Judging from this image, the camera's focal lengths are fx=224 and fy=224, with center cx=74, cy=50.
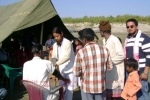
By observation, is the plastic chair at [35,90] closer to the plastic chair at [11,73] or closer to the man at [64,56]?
the man at [64,56]

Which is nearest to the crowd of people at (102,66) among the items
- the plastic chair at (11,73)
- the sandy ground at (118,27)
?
the plastic chair at (11,73)

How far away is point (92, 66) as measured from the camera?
3074 millimetres

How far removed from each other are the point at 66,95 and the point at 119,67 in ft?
3.63

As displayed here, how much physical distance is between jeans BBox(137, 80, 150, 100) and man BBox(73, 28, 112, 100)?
26.7 inches

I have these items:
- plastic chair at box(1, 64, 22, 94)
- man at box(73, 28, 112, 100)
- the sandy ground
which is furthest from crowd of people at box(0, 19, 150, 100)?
the sandy ground

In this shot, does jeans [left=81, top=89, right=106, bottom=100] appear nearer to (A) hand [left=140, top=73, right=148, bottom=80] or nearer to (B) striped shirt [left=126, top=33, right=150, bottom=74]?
(A) hand [left=140, top=73, right=148, bottom=80]

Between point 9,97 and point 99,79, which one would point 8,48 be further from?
point 99,79

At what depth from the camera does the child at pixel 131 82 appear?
11.2 ft

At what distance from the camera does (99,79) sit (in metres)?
3.11

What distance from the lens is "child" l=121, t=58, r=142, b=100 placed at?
341 cm

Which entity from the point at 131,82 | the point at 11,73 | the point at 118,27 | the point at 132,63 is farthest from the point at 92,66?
the point at 118,27

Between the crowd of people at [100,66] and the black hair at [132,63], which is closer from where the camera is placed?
the crowd of people at [100,66]

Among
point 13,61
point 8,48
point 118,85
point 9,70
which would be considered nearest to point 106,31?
point 118,85

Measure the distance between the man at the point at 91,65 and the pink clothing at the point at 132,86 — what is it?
0.50 meters
